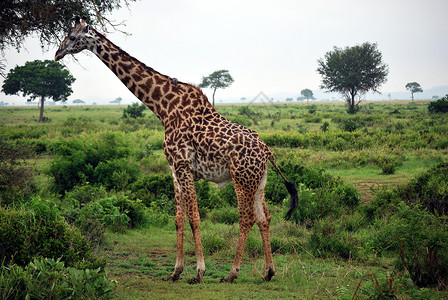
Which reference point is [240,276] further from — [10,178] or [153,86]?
[10,178]

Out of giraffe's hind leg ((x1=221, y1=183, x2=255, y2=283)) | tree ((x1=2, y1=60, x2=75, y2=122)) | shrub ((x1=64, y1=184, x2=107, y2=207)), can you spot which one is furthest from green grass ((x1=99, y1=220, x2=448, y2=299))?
tree ((x1=2, y1=60, x2=75, y2=122))

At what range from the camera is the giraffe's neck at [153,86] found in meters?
6.88

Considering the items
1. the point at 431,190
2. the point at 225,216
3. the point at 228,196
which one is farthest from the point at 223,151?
the point at 228,196

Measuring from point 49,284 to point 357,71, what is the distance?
5154 cm

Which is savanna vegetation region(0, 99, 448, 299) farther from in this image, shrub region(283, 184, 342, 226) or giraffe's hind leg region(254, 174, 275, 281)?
giraffe's hind leg region(254, 174, 275, 281)

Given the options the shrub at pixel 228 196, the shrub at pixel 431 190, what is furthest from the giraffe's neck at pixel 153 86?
the shrub at pixel 228 196

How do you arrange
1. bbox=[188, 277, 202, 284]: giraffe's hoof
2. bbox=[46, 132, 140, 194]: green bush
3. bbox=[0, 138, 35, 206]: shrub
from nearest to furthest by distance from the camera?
1. bbox=[188, 277, 202, 284]: giraffe's hoof
2. bbox=[0, 138, 35, 206]: shrub
3. bbox=[46, 132, 140, 194]: green bush

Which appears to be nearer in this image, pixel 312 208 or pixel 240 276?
pixel 240 276

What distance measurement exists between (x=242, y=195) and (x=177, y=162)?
116cm

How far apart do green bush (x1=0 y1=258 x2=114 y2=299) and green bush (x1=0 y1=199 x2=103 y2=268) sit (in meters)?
0.73

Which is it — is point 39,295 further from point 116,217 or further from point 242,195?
point 116,217

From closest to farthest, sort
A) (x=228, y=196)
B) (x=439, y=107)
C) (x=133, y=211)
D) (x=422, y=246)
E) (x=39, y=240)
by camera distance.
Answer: (x=39, y=240), (x=422, y=246), (x=133, y=211), (x=228, y=196), (x=439, y=107)

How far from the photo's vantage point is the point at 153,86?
7.02 meters

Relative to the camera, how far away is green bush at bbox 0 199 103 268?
5.29 m
